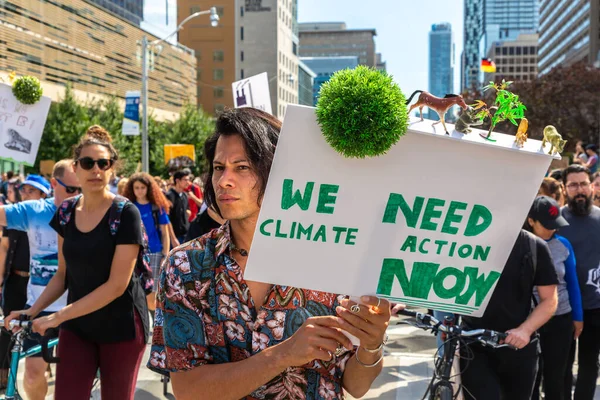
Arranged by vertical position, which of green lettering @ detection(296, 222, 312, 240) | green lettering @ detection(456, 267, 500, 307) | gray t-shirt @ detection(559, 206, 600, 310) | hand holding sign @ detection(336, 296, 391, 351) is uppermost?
green lettering @ detection(296, 222, 312, 240)

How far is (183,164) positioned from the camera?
15453mm

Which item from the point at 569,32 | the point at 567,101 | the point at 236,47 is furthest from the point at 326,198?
the point at 569,32

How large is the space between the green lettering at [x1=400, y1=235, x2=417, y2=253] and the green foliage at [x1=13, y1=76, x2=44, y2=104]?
4.40 metres

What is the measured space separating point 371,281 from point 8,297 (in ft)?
16.0

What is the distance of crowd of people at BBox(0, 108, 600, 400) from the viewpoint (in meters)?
2.09

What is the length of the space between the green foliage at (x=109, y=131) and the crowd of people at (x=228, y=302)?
25587 millimetres

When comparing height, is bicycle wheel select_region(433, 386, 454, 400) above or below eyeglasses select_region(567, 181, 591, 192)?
below

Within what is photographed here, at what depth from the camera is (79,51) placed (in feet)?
174

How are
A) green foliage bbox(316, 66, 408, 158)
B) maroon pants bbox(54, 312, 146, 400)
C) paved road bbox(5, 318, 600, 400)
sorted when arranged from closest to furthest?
green foliage bbox(316, 66, 408, 158) → maroon pants bbox(54, 312, 146, 400) → paved road bbox(5, 318, 600, 400)

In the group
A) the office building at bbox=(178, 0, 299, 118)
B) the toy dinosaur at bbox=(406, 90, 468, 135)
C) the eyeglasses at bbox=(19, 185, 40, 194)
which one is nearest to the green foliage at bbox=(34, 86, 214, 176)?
the eyeglasses at bbox=(19, 185, 40, 194)

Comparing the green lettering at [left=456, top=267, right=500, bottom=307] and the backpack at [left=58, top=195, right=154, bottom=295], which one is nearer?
the green lettering at [left=456, top=267, right=500, bottom=307]

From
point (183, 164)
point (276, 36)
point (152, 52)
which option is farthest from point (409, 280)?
point (276, 36)

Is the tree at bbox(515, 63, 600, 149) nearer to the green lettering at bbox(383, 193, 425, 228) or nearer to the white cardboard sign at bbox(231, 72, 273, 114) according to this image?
the white cardboard sign at bbox(231, 72, 273, 114)

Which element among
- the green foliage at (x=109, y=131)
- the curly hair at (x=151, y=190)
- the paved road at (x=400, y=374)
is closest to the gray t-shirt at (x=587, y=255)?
the paved road at (x=400, y=374)
